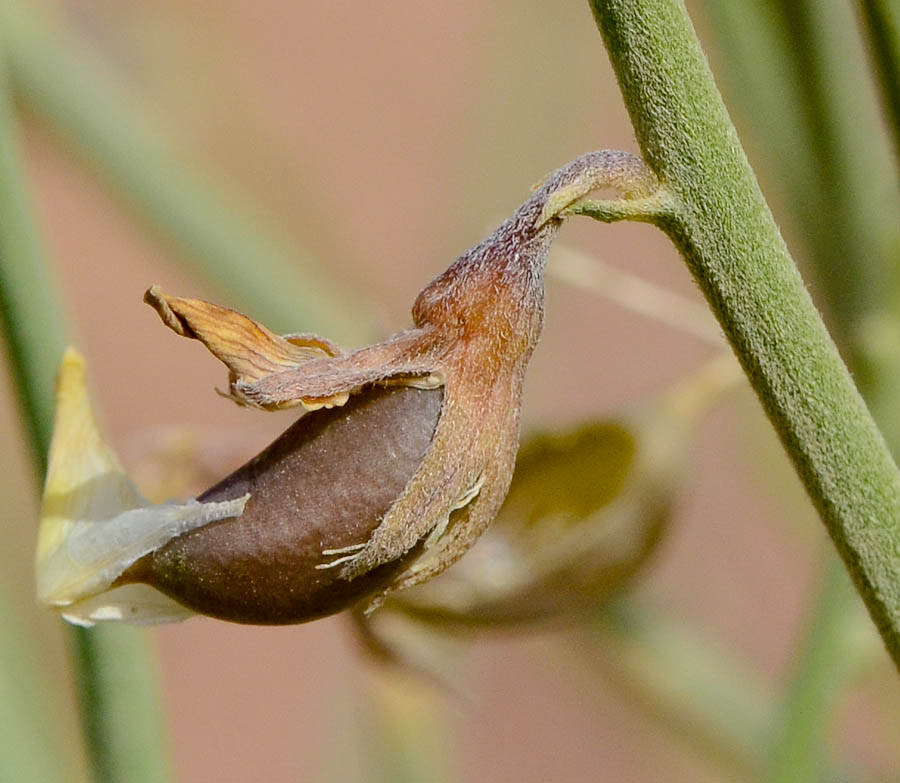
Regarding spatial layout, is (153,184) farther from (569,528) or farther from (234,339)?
(234,339)

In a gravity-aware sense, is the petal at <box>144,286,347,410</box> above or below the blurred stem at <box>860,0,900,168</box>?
below

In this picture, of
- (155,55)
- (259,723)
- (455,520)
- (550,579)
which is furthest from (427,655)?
(259,723)

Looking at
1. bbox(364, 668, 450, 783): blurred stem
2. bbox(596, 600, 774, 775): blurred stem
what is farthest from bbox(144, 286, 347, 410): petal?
bbox(596, 600, 774, 775): blurred stem

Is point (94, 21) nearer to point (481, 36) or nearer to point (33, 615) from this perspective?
point (481, 36)

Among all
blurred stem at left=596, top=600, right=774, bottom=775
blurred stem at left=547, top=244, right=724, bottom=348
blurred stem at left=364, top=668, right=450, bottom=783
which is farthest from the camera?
blurred stem at left=596, top=600, right=774, bottom=775

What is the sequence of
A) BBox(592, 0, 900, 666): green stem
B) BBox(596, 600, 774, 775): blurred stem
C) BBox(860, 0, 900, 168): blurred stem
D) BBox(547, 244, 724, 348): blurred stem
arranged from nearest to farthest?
BBox(592, 0, 900, 666): green stem
BBox(860, 0, 900, 168): blurred stem
BBox(547, 244, 724, 348): blurred stem
BBox(596, 600, 774, 775): blurred stem

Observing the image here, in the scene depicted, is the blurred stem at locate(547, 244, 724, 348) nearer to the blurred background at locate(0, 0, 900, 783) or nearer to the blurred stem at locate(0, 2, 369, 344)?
the blurred background at locate(0, 0, 900, 783)
